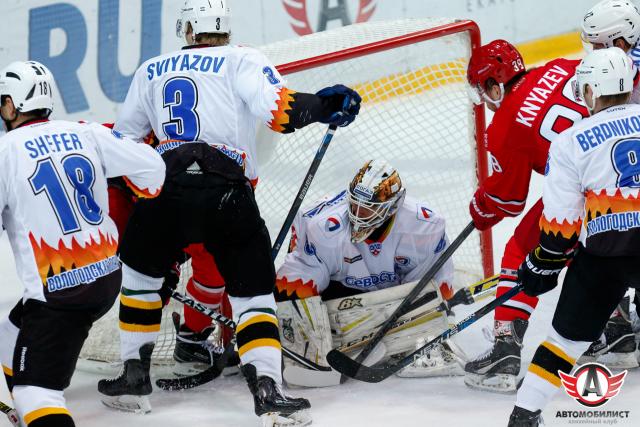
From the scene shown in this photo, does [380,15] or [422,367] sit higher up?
[380,15]

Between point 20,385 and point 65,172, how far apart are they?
1.75ft

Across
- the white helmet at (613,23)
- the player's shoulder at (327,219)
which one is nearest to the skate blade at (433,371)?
the player's shoulder at (327,219)

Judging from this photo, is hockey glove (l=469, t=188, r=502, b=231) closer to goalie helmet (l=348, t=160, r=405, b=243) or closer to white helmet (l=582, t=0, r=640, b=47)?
goalie helmet (l=348, t=160, r=405, b=243)

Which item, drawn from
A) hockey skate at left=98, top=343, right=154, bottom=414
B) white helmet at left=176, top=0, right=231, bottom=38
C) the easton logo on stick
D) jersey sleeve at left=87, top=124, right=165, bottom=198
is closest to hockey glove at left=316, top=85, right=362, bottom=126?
white helmet at left=176, top=0, right=231, bottom=38

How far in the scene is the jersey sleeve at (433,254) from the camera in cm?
383

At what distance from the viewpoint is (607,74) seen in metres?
3.00

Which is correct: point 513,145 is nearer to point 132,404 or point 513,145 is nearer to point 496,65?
point 496,65

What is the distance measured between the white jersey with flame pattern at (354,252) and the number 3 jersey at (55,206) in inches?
33.5

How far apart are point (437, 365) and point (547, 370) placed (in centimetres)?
76

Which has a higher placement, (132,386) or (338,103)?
(338,103)

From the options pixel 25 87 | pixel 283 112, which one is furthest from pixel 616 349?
pixel 25 87

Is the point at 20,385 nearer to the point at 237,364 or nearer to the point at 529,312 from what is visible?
the point at 237,364

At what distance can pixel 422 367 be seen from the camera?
373cm

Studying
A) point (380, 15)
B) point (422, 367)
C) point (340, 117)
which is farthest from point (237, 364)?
point (380, 15)
